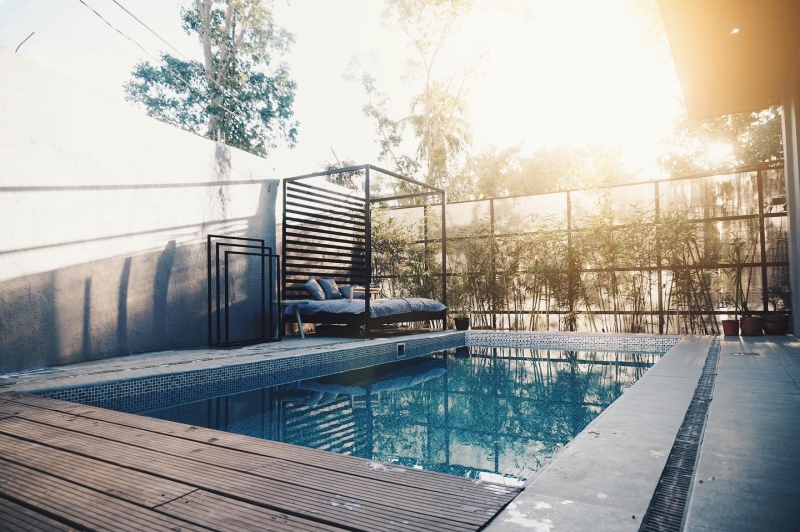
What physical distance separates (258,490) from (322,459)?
32 centimetres

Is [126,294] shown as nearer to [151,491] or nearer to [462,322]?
[151,491]

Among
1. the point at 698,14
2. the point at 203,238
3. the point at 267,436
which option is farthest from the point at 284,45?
the point at 267,436

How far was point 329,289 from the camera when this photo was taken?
704 cm

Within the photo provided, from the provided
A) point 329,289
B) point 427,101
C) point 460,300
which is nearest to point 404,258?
point 460,300

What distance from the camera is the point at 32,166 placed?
13.7ft

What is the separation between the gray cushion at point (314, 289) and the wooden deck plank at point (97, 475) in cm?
482

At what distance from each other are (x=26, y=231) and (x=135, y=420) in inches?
106

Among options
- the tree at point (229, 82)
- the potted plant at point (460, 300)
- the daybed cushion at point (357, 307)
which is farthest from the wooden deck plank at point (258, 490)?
the tree at point (229, 82)

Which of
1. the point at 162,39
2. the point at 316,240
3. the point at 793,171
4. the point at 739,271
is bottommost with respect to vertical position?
the point at 739,271

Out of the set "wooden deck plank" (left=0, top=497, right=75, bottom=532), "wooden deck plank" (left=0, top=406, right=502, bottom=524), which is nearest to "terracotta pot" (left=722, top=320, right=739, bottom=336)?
"wooden deck plank" (left=0, top=406, right=502, bottom=524)

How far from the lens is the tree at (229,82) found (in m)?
13.1

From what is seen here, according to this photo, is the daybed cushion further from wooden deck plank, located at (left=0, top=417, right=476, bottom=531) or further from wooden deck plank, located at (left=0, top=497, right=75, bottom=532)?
wooden deck plank, located at (left=0, top=497, right=75, bottom=532)

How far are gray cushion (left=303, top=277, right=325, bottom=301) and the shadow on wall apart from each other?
64cm

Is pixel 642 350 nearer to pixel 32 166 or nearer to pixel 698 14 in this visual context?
pixel 698 14
